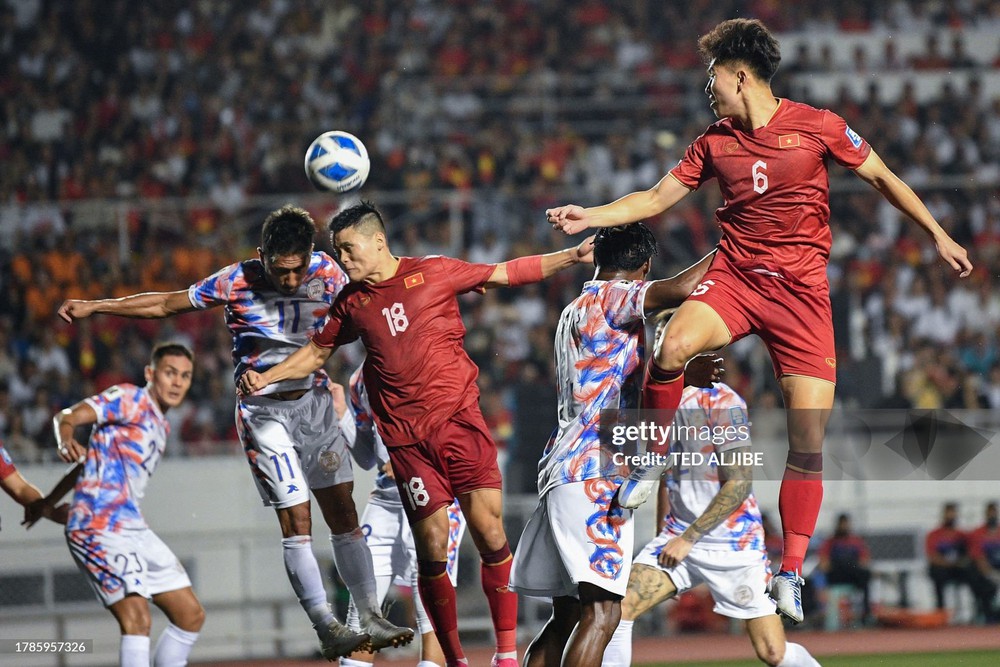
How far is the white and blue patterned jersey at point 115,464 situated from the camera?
26.8ft

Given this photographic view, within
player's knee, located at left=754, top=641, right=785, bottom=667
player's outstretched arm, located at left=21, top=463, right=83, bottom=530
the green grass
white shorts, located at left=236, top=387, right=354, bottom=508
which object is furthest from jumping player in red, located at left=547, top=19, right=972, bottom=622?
the green grass

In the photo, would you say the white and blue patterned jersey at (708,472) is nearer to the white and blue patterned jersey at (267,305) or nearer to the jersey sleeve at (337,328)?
the jersey sleeve at (337,328)

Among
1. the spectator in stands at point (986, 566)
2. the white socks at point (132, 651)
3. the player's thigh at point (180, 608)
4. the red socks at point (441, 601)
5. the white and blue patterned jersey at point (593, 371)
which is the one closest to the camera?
the white and blue patterned jersey at point (593, 371)

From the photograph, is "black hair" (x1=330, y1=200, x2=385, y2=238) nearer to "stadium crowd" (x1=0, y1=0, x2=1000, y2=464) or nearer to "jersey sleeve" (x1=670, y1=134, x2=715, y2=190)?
"jersey sleeve" (x1=670, y1=134, x2=715, y2=190)

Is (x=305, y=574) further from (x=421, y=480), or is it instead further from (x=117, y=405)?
(x=117, y=405)

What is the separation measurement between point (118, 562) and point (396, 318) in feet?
8.61

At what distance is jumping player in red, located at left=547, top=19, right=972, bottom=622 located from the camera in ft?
21.1

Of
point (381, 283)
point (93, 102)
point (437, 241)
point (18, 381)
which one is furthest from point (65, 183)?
point (381, 283)

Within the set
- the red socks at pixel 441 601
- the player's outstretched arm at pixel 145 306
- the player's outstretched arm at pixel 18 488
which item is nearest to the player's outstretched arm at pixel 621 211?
the red socks at pixel 441 601

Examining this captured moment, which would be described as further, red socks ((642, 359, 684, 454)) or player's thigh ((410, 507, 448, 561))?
player's thigh ((410, 507, 448, 561))

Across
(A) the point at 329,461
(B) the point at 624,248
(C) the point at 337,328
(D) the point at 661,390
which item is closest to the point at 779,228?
(B) the point at 624,248

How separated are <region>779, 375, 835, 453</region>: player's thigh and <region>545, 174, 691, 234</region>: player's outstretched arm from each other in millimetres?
1092

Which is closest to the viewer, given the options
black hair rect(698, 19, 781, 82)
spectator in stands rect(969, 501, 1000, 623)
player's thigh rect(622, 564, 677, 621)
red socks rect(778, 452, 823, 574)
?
red socks rect(778, 452, 823, 574)

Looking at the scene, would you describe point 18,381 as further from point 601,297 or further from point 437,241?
point 601,297
